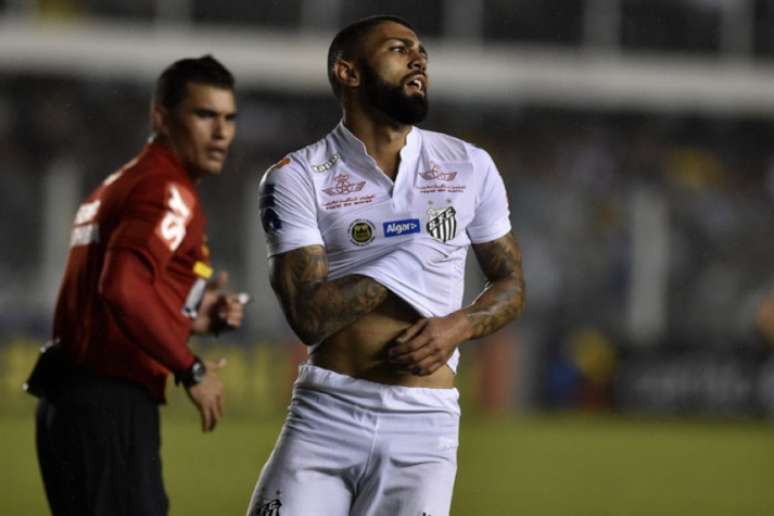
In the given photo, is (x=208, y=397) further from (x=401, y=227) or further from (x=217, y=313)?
(x=401, y=227)

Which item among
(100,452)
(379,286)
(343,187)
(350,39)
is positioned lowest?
(100,452)

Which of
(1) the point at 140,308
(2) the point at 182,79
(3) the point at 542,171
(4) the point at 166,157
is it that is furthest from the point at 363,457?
(3) the point at 542,171

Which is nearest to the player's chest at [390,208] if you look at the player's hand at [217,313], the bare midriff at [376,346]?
the bare midriff at [376,346]

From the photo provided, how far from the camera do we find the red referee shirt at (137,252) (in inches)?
220

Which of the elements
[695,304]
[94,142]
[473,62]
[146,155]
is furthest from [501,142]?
[146,155]

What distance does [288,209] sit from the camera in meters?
5.21

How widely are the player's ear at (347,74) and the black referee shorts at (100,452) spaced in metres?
1.30

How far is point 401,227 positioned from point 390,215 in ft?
0.18

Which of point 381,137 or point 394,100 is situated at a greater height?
point 394,100

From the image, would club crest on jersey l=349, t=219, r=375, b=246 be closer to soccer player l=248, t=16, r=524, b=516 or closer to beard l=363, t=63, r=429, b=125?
soccer player l=248, t=16, r=524, b=516

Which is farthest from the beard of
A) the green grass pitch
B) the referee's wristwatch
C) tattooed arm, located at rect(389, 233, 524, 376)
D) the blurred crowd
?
the blurred crowd

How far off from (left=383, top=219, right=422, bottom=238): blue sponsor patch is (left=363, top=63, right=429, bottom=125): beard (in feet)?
1.05

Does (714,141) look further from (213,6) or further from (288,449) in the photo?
(288,449)

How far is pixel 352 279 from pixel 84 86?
19.8 meters
